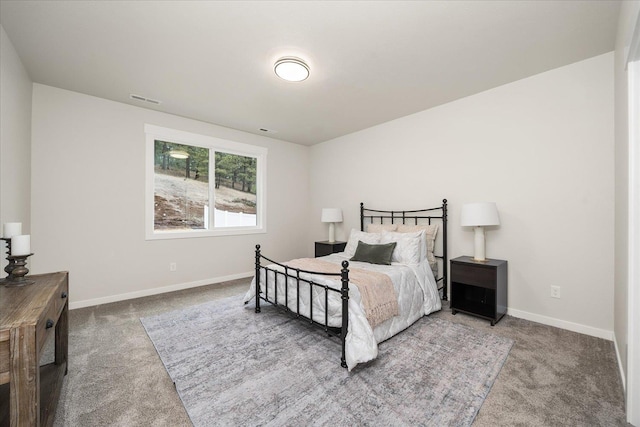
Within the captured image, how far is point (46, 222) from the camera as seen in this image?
10.5ft

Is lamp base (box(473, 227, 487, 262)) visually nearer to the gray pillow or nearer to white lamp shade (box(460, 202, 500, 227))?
white lamp shade (box(460, 202, 500, 227))

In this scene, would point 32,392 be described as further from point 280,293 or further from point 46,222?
point 46,222

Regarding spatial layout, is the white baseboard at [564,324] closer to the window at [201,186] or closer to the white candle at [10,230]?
the window at [201,186]

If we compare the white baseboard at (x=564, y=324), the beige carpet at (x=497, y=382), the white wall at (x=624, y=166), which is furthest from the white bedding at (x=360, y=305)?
the white wall at (x=624, y=166)

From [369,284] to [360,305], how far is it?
26 cm

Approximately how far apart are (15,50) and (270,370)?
3590mm

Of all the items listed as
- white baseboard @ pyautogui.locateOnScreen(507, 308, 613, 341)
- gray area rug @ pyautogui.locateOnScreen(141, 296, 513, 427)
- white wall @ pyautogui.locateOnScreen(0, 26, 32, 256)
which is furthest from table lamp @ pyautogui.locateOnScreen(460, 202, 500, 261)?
white wall @ pyautogui.locateOnScreen(0, 26, 32, 256)

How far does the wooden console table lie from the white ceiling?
6.53ft

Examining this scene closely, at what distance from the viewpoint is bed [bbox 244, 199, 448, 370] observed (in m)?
2.14

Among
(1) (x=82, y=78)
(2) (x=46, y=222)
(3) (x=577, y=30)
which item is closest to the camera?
(3) (x=577, y=30)

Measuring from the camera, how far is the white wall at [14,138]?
2.25 metres

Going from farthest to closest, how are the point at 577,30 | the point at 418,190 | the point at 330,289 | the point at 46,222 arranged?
the point at 418,190 → the point at 46,222 → the point at 330,289 → the point at 577,30

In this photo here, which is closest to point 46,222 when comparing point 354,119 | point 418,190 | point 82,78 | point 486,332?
point 82,78

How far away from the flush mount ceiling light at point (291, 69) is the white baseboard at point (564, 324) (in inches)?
135
